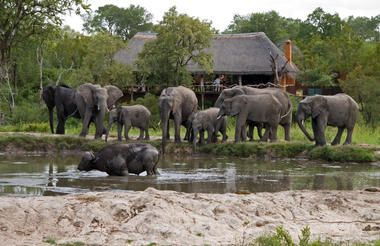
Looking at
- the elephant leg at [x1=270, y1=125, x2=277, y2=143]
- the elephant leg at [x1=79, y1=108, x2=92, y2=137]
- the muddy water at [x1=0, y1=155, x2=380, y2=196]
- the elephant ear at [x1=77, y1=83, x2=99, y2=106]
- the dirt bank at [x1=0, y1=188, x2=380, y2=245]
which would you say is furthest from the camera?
the elephant ear at [x1=77, y1=83, x2=99, y2=106]

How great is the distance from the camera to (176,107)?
21.7 metres

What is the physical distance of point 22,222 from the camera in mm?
8016

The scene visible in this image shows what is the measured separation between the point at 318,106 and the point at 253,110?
2.48 m

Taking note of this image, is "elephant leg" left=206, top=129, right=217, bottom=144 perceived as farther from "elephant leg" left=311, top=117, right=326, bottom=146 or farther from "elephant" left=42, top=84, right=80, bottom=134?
"elephant" left=42, top=84, right=80, bottom=134

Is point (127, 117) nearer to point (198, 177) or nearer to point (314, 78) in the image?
point (198, 177)

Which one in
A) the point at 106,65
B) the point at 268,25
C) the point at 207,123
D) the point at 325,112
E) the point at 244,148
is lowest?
the point at 244,148

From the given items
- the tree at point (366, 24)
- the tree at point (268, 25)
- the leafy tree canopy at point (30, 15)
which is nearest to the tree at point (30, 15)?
the leafy tree canopy at point (30, 15)

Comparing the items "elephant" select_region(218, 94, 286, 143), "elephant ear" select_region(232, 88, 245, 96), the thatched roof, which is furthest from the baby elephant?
the thatched roof

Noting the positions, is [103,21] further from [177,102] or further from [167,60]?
[177,102]

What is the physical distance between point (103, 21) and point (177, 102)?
6022cm

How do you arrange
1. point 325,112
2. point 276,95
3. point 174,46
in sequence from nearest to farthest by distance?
point 325,112 < point 276,95 < point 174,46

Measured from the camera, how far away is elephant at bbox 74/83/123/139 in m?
22.3

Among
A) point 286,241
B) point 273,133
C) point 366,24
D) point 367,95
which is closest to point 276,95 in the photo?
point 273,133

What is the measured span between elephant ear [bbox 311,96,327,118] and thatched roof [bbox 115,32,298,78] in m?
25.4
